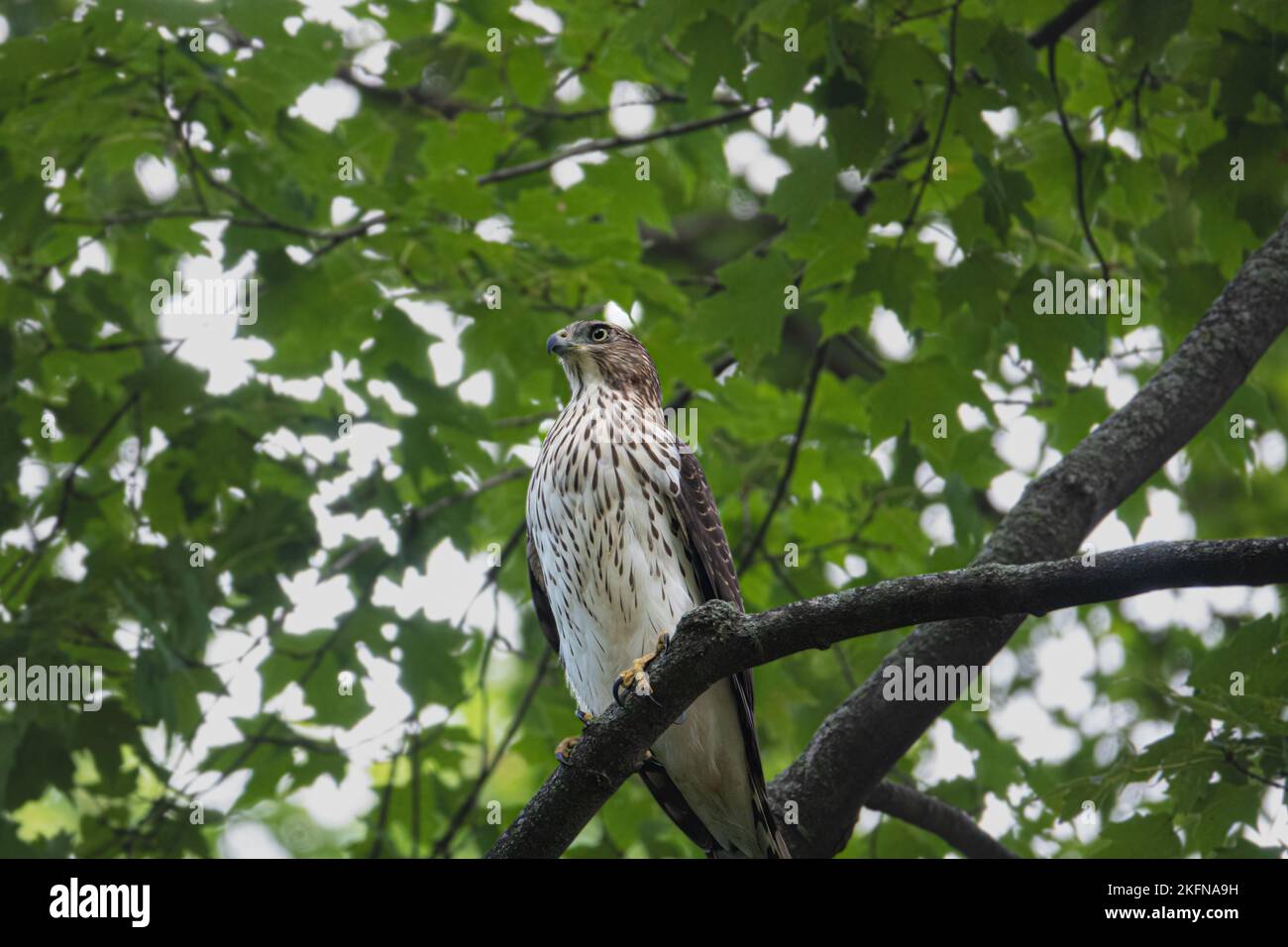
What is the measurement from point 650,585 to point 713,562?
0.30 meters

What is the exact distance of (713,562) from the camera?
5828mm

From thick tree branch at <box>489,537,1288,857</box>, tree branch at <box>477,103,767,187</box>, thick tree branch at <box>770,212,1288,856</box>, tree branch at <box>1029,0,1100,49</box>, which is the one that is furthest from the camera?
tree branch at <box>477,103,767,187</box>

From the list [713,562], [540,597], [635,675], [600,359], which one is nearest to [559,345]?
[600,359]

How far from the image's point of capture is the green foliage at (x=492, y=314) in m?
6.04

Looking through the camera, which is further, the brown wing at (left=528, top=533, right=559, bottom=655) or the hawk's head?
the hawk's head

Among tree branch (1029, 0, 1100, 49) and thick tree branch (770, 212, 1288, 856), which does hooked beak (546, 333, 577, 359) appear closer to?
thick tree branch (770, 212, 1288, 856)

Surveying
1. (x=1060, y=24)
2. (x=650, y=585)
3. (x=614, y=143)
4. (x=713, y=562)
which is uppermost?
(x=614, y=143)

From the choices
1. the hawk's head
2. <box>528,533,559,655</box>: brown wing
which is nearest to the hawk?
<box>528,533,559,655</box>: brown wing

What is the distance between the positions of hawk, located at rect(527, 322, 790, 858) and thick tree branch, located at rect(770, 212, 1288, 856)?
1.36 feet

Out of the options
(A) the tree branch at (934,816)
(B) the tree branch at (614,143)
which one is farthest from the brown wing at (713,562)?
(B) the tree branch at (614,143)

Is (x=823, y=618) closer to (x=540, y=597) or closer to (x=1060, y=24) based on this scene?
(x=540, y=597)

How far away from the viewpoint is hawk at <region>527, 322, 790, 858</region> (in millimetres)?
5730

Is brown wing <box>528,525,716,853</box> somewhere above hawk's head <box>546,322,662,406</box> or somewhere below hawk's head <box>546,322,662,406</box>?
below
